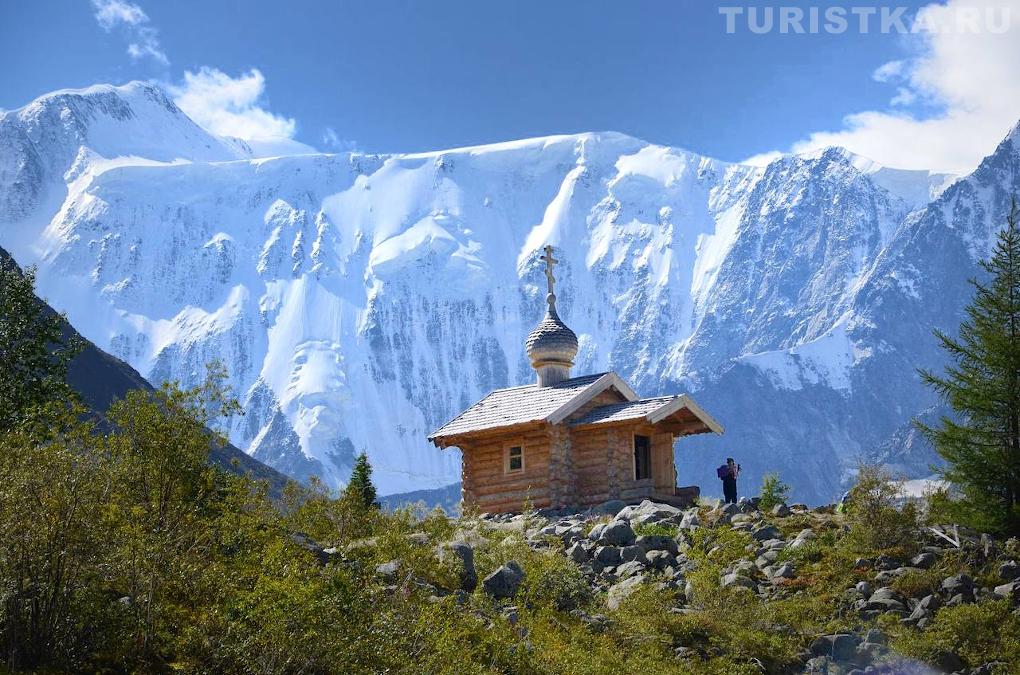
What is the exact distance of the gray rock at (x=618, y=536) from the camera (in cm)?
2553

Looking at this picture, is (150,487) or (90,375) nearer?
(150,487)

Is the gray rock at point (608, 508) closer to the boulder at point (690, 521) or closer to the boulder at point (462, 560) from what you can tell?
the boulder at point (690, 521)

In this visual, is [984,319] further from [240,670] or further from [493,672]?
[240,670]

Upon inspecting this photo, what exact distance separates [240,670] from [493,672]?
3.56 m

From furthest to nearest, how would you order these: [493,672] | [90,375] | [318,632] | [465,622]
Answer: [90,375]
[465,622]
[493,672]
[318,632]

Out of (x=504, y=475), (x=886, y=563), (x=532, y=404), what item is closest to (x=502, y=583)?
(x=886, y=563)

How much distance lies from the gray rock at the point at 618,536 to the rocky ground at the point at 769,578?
0.09 ft

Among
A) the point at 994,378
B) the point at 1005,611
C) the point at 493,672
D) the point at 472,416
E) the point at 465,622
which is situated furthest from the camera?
the point at 472,416

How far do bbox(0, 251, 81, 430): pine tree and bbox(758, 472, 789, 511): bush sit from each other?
1580 centimetres

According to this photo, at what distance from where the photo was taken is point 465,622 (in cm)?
1856

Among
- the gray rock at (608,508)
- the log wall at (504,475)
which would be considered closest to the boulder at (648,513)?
the gray rock at (608,508)

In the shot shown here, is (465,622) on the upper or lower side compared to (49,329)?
lower

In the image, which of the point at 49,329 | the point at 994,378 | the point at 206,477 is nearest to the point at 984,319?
the point at 994,378

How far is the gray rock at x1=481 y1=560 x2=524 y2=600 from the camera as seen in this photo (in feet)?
69.3
